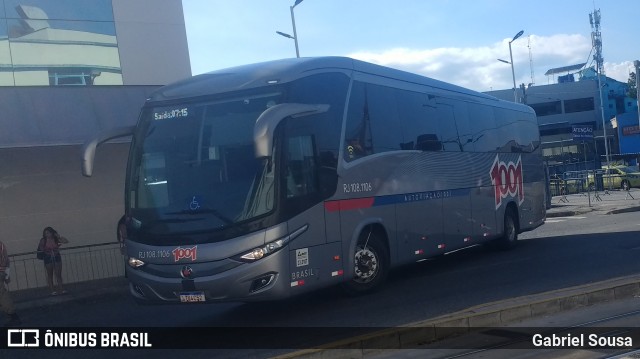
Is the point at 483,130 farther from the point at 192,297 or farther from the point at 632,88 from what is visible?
the point at 632,88

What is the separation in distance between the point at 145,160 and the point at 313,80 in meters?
2.75

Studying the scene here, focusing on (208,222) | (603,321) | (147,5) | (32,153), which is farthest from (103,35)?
(603,321)

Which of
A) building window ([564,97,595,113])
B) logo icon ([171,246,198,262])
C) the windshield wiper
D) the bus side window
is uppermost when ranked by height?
building window ([564,97,595,113])

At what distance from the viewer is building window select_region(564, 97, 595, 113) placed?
269 ft

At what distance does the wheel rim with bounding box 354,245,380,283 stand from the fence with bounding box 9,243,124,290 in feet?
31.8

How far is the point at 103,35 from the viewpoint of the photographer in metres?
22.7

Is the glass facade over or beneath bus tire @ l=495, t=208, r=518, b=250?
over

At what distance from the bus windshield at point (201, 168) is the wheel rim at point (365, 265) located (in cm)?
255

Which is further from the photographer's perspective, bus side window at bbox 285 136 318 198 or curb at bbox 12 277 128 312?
curb at bbox 12 277 128 312

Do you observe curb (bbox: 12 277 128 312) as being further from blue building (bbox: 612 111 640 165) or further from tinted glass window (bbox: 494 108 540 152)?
blue building (bbox: 612 111 640 165)

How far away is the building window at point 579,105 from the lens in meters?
82.1

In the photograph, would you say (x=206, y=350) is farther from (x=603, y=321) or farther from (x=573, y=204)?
(x=573, y=204)

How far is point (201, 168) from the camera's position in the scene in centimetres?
1069

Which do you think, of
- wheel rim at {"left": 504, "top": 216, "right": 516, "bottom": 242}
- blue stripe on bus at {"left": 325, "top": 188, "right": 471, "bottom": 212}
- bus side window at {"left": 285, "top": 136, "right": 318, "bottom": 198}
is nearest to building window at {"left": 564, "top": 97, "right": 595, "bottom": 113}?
wheel rim at {"left": 504, "top": 216, "right": 516, "bottom": 242}
